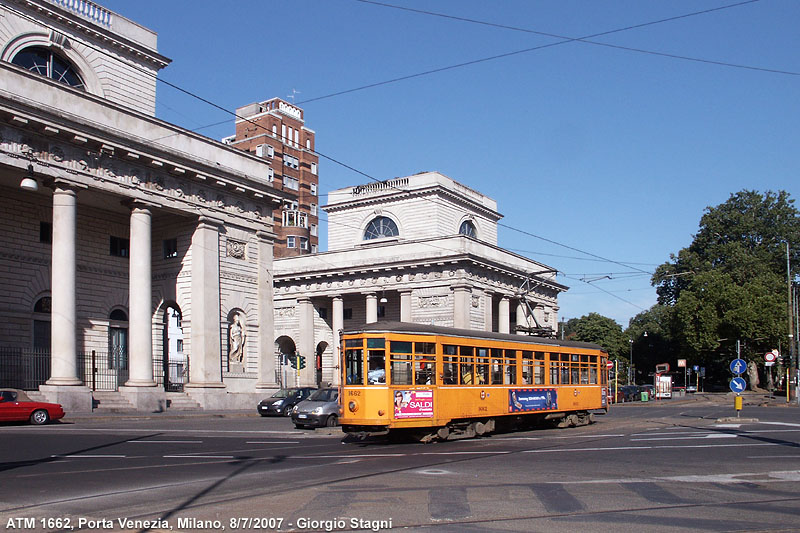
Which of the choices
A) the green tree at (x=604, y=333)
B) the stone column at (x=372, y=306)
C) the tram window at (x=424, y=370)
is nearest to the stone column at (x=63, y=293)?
the tram window at (x=424, y=370)

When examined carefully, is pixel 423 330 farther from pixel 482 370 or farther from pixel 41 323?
pixel 41 323

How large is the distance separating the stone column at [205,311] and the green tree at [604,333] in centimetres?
6060

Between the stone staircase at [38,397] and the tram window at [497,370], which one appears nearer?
the tram window at [497,370]

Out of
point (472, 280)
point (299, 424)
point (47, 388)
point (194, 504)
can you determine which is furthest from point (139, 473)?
point (472, 280)

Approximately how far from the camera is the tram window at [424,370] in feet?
59.6

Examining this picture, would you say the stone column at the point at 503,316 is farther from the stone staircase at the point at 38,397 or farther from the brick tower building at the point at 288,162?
the stone staircase at the point at 38,397

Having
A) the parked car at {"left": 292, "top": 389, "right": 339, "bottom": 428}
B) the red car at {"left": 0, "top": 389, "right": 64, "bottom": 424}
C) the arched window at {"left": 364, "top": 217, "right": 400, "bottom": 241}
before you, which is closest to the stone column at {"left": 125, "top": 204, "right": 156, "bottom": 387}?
the red car at {"left": 0, "top": 389, "right": 64, "bottom": 424}

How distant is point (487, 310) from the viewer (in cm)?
5519

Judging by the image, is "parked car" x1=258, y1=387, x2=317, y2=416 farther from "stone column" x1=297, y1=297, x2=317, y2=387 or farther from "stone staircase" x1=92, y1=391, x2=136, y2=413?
"stone column" x1=297, y1=297, x2=317, y2=387

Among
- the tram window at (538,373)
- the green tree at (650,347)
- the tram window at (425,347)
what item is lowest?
the green tree at (650,347)

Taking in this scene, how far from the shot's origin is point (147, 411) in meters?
29.2

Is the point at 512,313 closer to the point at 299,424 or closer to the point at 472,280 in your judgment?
the point at 472,280

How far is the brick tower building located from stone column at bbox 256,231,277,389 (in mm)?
36822

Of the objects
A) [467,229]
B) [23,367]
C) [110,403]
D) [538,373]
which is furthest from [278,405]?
[467,229]
